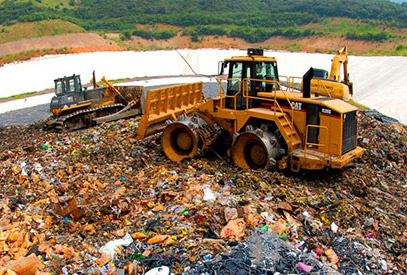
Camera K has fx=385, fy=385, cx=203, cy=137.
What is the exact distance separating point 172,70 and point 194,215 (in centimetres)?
3282

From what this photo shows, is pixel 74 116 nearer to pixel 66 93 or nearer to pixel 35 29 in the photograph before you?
pixel 66 93

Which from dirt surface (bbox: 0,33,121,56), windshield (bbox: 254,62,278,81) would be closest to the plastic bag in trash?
windshield (bbox: 254,62,278,81)

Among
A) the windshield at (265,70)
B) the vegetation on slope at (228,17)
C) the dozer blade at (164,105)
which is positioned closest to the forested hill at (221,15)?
the vegetation on slope at (228,17)

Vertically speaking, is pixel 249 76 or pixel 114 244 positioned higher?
pixel 249 76

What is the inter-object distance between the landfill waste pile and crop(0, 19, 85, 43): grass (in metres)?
45.2

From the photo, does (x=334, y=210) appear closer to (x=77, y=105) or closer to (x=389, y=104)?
(x=77, y=105)

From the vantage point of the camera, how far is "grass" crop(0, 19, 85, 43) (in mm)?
49334

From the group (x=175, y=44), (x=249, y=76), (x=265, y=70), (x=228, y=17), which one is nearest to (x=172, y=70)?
(x=175, y=44)

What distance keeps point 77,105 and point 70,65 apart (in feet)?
68.8

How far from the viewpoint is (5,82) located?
91.5ft

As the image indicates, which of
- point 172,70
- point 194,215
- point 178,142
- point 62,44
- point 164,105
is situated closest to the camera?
point 194,215

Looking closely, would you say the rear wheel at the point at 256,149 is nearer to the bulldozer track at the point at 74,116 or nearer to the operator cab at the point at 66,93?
the bulldozer track at the point at 74,116

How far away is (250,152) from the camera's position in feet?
28.8

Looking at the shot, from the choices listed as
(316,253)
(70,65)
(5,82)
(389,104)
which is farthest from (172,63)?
(316,253)
